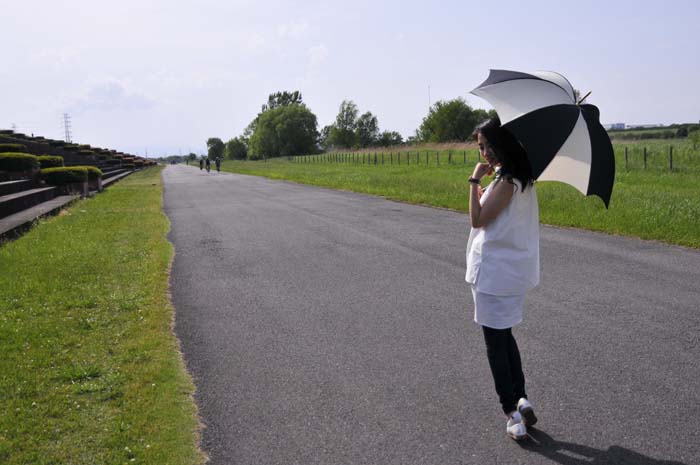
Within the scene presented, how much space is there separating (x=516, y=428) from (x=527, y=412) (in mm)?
130

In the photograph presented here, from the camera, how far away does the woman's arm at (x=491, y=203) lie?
11.0ft

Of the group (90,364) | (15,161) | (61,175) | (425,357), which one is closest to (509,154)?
(425,357)

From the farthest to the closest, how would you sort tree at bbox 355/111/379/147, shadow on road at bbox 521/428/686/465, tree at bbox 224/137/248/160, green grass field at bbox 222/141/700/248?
tree at bbox 224/137/248/160 < tree at bbox 355/111/379/147 < green grass field at bbox 222/141/700/248 < shadow on road at bbox 521/428/686/465

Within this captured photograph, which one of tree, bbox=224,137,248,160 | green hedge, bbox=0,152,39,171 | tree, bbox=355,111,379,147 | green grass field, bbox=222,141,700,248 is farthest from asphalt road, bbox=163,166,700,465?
tree, bbox=224,137,248,160

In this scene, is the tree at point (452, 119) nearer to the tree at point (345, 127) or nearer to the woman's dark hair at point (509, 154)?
the tree at point (345, 127)

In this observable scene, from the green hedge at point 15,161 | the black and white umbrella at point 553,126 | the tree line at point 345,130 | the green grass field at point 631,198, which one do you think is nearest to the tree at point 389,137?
the tree line at point 345,130

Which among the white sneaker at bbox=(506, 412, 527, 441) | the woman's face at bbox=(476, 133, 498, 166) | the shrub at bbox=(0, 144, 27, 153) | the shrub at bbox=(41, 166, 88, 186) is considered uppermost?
the shrub at bbox=(0, 144, 27, 153)

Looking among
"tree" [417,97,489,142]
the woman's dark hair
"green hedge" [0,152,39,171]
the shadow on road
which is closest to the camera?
the shadow on road

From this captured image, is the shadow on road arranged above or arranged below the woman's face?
below

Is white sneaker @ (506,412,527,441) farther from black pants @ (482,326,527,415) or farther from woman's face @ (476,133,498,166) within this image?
woman's face @ (476,133,498,166)

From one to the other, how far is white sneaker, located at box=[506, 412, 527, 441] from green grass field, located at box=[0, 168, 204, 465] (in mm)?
1757

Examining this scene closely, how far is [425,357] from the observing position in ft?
16.0

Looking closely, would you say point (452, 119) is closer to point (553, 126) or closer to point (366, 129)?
point (366, 129)

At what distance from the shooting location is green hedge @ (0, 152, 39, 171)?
17297 millimetres
